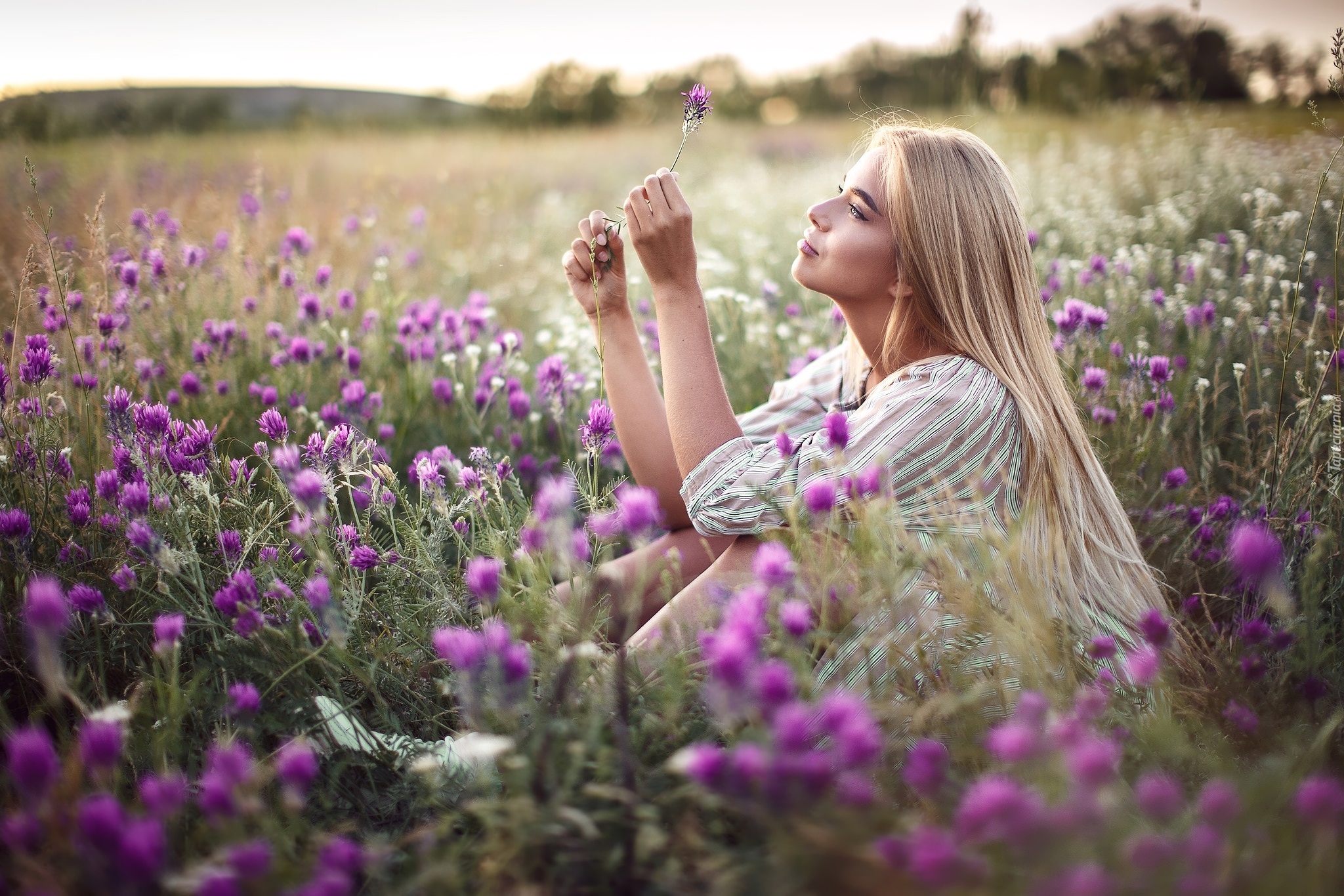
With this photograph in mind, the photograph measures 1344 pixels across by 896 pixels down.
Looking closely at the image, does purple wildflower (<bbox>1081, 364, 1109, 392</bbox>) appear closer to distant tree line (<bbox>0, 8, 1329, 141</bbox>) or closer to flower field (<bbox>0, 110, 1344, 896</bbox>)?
flower field (<bbox>0, 110, 1344, 896</bbox>)

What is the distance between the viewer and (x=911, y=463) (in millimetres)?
1690

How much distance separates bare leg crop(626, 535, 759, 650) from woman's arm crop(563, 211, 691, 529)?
464mm

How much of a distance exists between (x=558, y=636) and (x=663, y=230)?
38.3 inches

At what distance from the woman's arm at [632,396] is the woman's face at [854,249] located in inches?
19.1

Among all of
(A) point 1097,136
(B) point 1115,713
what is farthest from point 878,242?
(A) point 1097,136

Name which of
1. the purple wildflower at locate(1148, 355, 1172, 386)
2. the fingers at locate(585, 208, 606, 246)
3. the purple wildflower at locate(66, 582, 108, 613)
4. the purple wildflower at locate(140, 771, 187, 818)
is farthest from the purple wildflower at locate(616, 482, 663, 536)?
the purple wildflower at locate(1148, 355, 1172, 386)

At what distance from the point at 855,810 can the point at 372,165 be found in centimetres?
859

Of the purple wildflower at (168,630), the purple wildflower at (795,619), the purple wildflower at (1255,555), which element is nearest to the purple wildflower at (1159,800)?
the purple wildflower at (1255,555)

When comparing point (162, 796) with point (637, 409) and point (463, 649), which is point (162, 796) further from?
point (637, 409)

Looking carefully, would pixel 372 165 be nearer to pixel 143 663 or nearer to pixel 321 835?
pixel 143 663

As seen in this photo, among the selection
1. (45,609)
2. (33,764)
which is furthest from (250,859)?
(45,609)

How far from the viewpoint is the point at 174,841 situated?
1.22 meters

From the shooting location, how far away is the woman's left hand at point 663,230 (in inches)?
72.9

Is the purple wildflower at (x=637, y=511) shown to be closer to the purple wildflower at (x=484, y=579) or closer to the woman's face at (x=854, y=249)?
the purple wildflower at (x=484, y=579)
